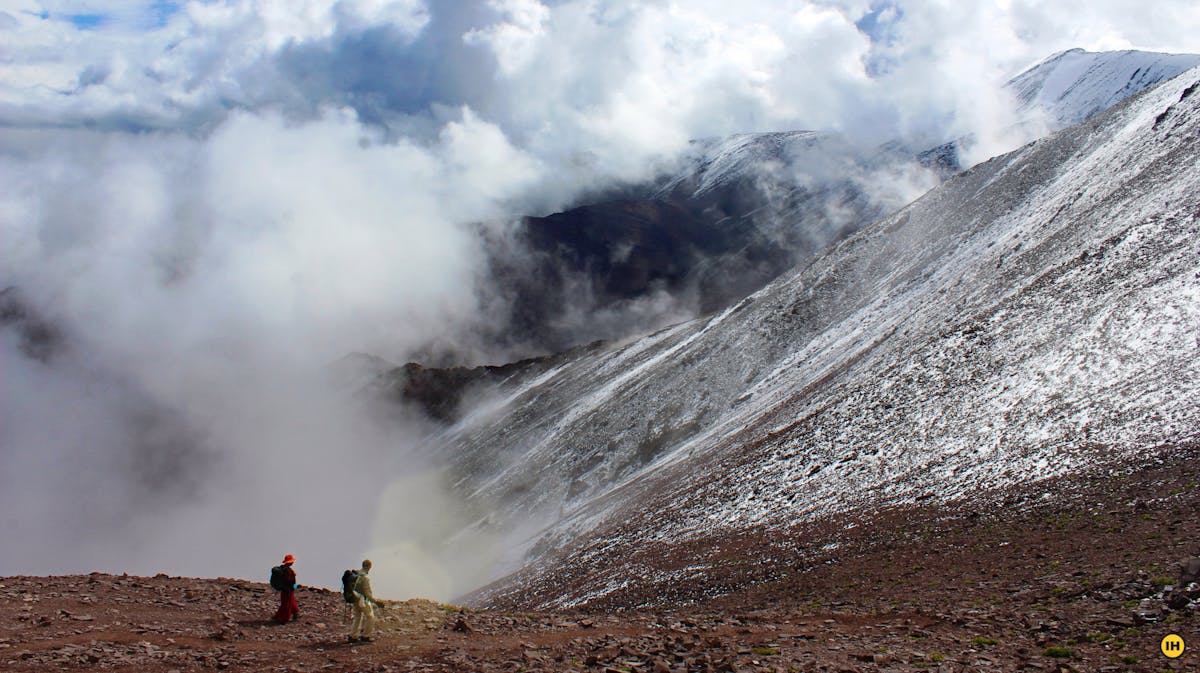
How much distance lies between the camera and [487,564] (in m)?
73.6

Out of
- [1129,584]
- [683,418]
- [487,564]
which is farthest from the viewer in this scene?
[683,418]

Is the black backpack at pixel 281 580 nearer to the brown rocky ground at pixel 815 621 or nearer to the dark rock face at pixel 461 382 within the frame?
the brown rocky ground at pixel 815 621

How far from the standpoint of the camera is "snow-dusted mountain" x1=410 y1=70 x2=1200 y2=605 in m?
39.0

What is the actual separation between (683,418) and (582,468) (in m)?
13.2

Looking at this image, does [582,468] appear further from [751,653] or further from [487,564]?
[751,653]

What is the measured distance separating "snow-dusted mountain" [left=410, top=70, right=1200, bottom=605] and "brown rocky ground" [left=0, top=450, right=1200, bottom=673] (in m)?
7.34

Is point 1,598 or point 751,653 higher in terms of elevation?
point 1,598

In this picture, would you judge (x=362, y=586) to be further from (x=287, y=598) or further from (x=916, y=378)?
(x=916, y=378)

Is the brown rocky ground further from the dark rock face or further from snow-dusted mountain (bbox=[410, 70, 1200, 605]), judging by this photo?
the dark rock face

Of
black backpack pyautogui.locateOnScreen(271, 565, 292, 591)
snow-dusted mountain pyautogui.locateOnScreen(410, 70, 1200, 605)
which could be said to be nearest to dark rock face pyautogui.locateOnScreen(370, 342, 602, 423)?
snow-dusted mountain pyautogui.locateOnScreen(410, 70, 1200, 605)

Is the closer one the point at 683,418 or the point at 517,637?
the point at 517,637

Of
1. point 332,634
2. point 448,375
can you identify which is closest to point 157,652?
point 332,634

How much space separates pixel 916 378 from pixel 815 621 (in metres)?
35.2

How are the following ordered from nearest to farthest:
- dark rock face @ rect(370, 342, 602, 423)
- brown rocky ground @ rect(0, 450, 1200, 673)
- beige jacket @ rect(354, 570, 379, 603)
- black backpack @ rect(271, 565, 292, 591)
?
1. brown rocky ground @ rect(0, 450, 1200, 673)
2. beige jacket @ rect(354, 570, 379, 603)
3. black backpack @ rect(271, 565, 292, 591)
4. dark rock face @ rect(370, 342, 602, 423)
